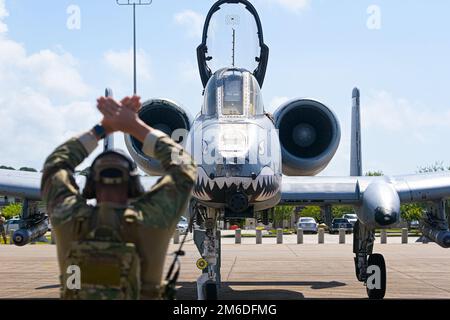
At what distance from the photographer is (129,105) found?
136 inches

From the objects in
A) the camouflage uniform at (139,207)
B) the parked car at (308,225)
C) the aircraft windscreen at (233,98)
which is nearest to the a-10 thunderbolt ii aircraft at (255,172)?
the aircraft windscreen at (233,98)

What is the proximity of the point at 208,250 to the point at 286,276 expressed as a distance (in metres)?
6.76

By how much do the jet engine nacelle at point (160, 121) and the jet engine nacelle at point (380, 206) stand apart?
3.66m

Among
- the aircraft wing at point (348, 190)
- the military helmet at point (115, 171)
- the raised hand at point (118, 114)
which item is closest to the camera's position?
the military helmet at point (115, 171)

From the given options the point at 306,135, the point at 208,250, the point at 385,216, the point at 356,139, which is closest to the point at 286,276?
the point at 356,139

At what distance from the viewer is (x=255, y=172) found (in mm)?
8242

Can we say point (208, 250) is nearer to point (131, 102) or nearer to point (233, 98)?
point (233, 98)

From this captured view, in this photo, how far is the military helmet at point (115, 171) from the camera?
3270 mm

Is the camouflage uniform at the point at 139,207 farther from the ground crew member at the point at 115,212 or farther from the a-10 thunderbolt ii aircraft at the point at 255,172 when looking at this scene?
the a-10 thunderbolt ii aircraft at the point at 255,172

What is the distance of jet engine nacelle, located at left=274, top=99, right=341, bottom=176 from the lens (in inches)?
500

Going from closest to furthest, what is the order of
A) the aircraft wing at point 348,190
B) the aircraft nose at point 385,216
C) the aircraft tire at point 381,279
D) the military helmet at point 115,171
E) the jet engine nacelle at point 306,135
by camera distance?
the military helmet at point 115,171, the aircraft nose at point 385,216, the aircraft tire at point 381,279, the aircraft wing at point 348,190, the jet engine nacelle at point 306,135
